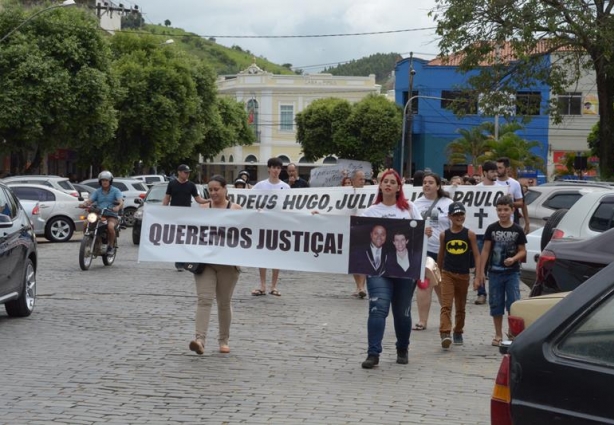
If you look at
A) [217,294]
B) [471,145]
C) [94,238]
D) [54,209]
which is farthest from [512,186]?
[471,145]

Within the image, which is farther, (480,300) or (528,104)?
(528,104)

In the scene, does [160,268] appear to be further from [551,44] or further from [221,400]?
[551,44]

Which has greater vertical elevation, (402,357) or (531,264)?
(531,264)

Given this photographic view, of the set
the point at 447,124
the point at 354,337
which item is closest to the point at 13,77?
the point at 354,337

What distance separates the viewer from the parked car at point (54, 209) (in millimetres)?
28594

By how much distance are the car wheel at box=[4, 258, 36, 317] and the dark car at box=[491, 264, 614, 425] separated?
367 inches

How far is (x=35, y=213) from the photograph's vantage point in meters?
27.3

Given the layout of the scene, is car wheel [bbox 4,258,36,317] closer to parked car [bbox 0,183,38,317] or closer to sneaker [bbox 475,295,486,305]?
parked car [bbox 0,183,38,317]

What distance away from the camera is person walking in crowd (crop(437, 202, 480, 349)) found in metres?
11.2

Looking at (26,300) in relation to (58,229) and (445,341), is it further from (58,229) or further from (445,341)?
(58,229)

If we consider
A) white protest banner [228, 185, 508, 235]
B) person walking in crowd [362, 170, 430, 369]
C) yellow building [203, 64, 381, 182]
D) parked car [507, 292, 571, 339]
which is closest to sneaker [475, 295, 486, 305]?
white protest banner [228, 185, 508, 235]

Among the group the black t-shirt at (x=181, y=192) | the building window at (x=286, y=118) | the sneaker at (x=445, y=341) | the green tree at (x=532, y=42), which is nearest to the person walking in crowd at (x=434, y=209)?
the sneaker at (x=445, y=341)

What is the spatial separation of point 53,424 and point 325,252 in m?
4.07

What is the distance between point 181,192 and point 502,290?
29.2 ft
